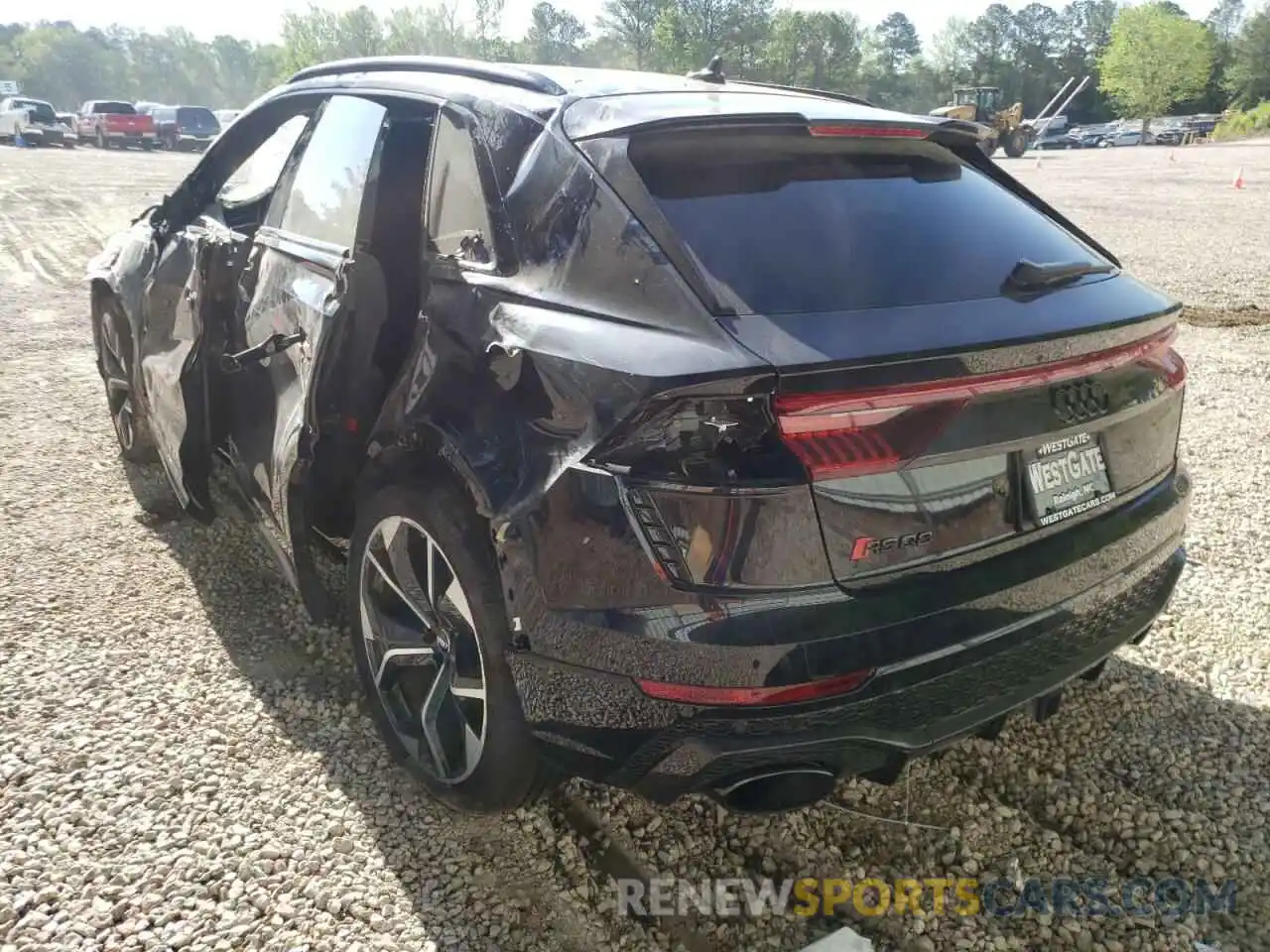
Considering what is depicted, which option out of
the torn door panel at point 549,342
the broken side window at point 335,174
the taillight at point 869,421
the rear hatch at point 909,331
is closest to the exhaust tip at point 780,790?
the rear hatch at point 909,331

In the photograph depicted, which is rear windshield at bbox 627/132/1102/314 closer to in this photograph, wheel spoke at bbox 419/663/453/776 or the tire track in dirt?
wheel spoke at bbox 419/663/453/776

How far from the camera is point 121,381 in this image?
4.57 metres

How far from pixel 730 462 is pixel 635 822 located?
46.9 inches

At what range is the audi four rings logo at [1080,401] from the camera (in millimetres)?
2053

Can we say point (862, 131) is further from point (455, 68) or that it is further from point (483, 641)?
point (483, 641)

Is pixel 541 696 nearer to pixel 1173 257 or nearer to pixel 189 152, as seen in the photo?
pixel 1173 257

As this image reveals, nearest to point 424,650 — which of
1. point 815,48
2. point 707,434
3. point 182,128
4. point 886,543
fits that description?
point 707,434

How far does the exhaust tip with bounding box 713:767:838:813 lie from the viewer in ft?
6.25

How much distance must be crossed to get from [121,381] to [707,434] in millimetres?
3797

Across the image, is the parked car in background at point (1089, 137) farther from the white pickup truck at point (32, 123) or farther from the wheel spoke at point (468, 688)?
the wheel spoke at point (468, 688)

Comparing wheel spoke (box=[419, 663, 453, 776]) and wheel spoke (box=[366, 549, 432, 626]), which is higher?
wheel spoke (box=[366, 549, 432, 626])

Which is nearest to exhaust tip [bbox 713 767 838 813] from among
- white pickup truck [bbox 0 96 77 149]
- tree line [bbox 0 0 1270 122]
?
white pickup truck [bbox 0 96 77 149]

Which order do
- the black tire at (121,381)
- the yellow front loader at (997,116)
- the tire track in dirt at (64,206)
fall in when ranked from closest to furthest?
the black tire at (121,381)
the tire track in dirt at (64,206)
the yellow front loader at (997,116)

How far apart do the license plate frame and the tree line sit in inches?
3169
